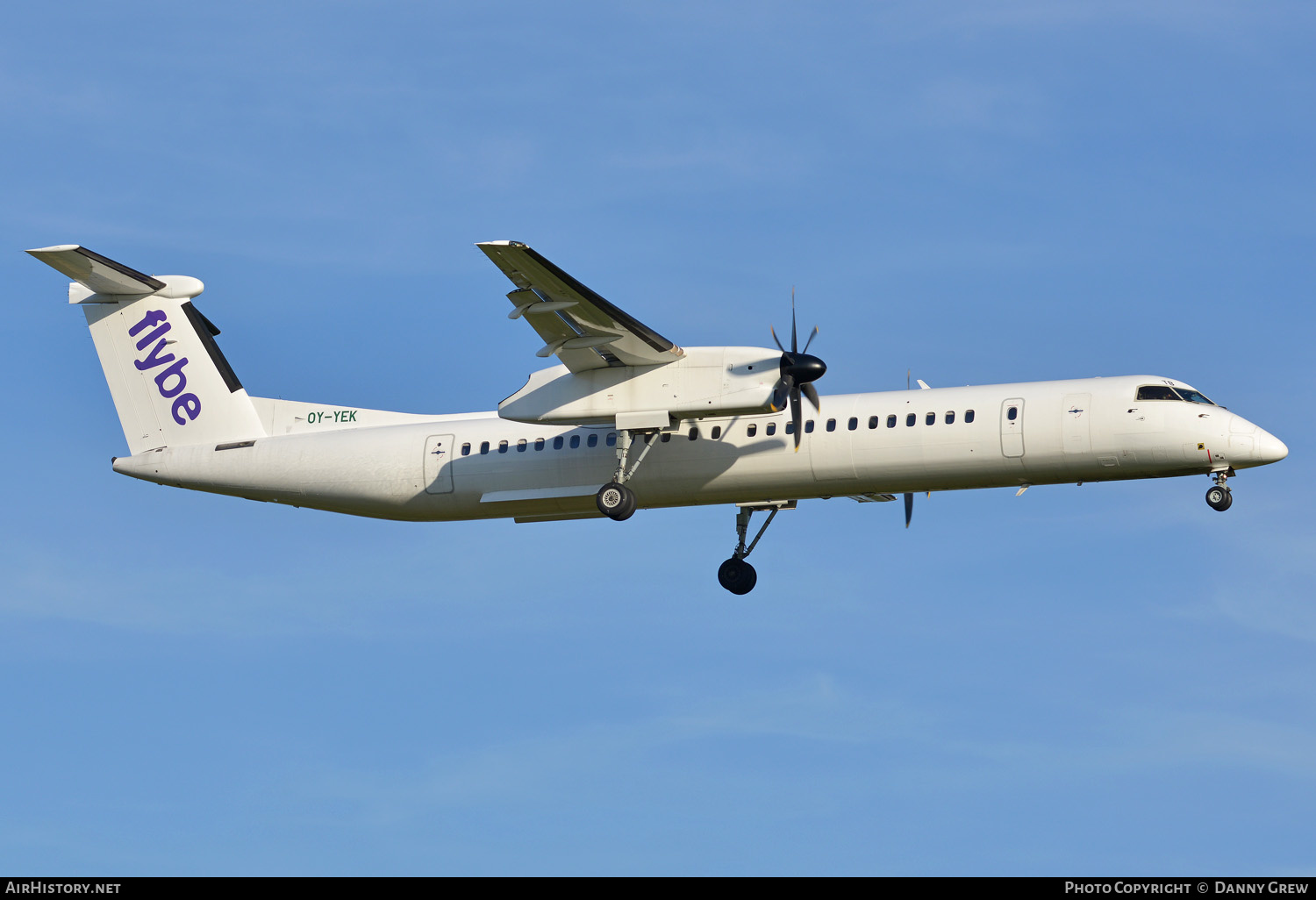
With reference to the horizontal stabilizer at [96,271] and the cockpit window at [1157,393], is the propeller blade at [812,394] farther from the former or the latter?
the horizontal stabilizer at [96,271]

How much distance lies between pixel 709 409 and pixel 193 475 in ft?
31.8

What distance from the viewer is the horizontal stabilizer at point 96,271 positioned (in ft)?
86.3

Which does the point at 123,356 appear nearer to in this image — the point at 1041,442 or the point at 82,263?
the point at 82,263

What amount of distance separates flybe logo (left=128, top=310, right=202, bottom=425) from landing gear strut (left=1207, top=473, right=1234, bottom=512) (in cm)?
1727

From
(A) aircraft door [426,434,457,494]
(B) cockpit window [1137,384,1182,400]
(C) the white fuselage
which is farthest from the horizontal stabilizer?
(B) cockpit window [1137,384,1182,400]

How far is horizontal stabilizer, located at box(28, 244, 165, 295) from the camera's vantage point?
26297 mm

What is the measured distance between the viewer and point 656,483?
25.4 metres

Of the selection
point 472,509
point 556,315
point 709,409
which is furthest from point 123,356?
point 709,409

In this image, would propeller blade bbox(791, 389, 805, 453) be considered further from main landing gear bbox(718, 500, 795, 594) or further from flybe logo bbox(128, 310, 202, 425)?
flybe logo bbox(128, 310, 202, 425)

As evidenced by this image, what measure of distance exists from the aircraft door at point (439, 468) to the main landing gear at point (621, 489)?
118 inches

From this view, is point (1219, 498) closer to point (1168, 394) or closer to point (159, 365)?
point (1168, 394)

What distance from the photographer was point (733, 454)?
82.3ft

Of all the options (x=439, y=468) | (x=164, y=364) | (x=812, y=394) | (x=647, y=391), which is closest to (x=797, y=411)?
(x=812, y=394)

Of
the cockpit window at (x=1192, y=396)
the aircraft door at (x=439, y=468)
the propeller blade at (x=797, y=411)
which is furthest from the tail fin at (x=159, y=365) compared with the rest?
the cockpit window at (x=1192, y=396)
